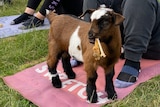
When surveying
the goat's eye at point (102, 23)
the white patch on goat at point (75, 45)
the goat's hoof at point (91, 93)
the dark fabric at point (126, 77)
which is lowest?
the dark fabric at point (126, 77)

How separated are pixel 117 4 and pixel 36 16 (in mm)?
1208

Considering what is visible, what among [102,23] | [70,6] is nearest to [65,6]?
[70,6]

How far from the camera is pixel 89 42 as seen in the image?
1.70 m

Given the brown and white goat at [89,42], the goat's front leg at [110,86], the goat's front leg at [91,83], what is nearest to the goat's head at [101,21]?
the brown and white goat at [89,42]

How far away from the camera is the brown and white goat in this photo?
5.15 ft

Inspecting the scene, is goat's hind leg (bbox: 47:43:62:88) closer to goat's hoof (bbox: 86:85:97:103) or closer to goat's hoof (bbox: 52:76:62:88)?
goat's hoof (bbox: 52:76:62:88)

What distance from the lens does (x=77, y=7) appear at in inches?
119

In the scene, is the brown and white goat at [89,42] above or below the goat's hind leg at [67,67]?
above

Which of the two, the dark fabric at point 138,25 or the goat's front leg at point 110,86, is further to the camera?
the dark fabric at point 138,25

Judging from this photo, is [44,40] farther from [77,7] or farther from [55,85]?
[55,85]

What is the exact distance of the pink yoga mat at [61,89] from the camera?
191 cm

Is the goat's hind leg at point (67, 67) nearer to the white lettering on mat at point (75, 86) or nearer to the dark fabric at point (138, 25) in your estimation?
the white lettering on mat at point (75, 86)

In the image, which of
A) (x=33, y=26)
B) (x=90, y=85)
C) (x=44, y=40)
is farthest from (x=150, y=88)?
(x=33, y=26)

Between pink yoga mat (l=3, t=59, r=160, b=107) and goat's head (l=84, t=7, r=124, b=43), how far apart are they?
47 centimetres
